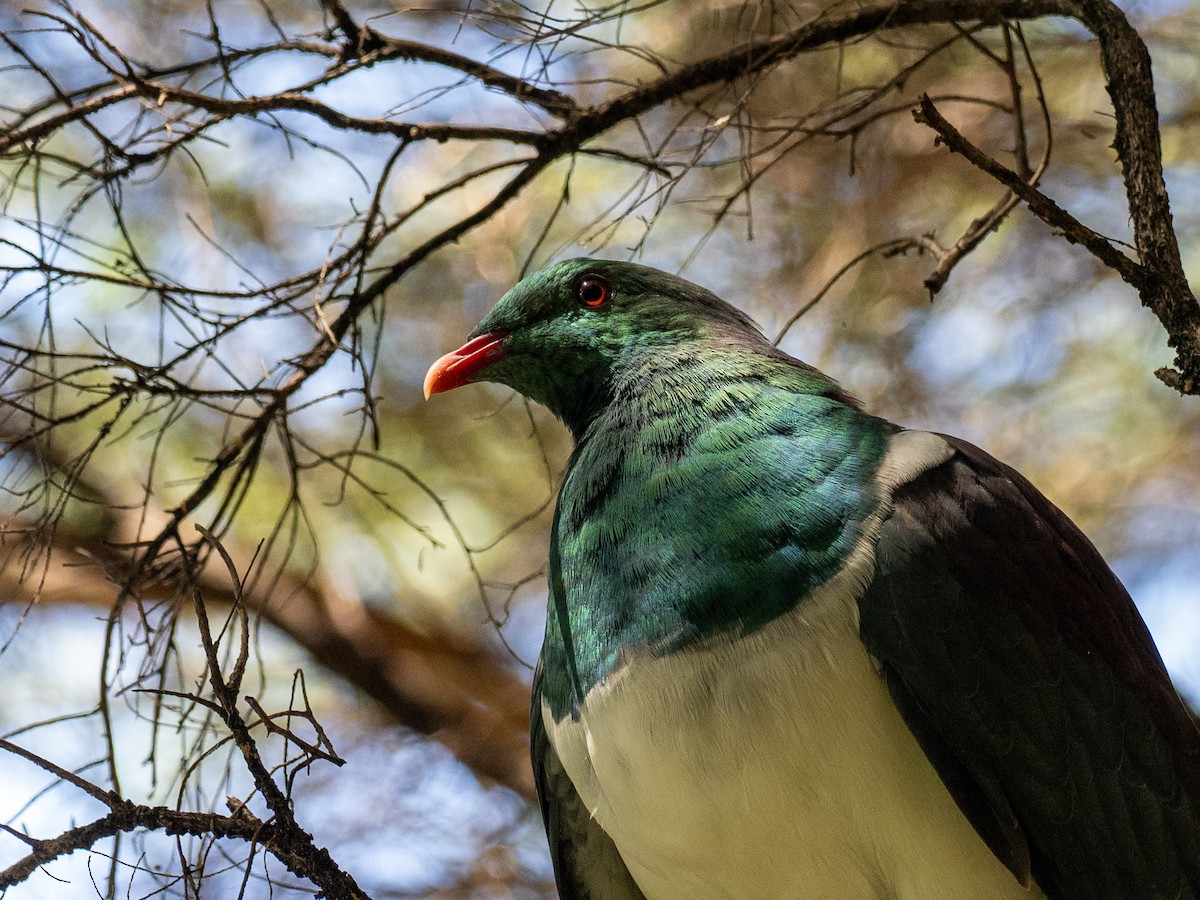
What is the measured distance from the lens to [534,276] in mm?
3246

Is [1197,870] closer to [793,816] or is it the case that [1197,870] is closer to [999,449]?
[793,816]

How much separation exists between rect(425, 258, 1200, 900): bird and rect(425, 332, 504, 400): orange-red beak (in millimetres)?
562

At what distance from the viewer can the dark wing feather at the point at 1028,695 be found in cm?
239

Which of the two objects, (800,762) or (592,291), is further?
(592,291)

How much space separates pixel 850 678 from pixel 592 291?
1215mm

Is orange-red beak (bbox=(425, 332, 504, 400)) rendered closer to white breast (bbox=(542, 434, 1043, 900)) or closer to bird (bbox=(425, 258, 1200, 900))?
bird (bbox=(425, 258, 1200, 900))

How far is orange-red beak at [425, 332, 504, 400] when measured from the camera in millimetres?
3201

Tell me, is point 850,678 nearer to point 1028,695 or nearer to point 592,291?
point 1028,695

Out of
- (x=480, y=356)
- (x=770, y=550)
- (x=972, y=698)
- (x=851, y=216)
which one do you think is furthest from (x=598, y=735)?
(x=851, y=216)

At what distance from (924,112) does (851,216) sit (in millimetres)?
3236

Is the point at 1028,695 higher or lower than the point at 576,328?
lower

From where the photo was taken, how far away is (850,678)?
2400 millimetres

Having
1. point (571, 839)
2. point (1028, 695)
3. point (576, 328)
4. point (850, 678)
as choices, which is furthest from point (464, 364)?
point (1028, 695)

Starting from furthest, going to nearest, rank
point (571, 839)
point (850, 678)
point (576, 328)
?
1. point (576, 328)
2. point (571, 839)
3. point (850, 678)
